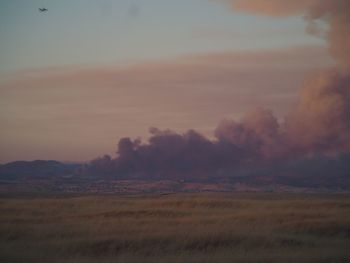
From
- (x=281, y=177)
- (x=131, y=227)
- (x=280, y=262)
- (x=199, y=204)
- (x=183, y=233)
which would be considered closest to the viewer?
(x=280, y=262)

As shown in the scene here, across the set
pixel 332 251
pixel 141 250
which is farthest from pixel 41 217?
pixel 332 251

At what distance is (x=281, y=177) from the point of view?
193625 mm

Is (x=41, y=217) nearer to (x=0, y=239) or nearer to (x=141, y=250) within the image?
(x=0, y=239)

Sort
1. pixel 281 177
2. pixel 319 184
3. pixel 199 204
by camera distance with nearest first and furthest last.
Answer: pixel 199 204 → pixel 319 184 → pixel 281 177

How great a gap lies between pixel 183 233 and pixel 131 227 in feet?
11.8

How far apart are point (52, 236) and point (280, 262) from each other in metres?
10.5

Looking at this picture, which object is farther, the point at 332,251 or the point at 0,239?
the point at 0,239

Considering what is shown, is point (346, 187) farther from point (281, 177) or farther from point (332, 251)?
point (332, 251)

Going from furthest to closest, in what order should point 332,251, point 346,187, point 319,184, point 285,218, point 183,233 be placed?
point 319,184, point 346,187, point 285,218, point 183,233, point 332,251

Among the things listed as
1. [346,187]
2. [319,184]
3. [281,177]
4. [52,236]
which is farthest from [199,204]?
[281,177]

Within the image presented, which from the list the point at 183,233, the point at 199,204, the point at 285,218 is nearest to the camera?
the point at 183,233

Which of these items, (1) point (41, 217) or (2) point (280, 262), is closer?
(2) point (280, 262)

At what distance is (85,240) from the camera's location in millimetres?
20750

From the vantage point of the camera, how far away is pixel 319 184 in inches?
6781
